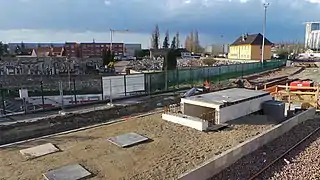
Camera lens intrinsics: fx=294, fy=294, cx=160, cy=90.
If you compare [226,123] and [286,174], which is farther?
[226,123]

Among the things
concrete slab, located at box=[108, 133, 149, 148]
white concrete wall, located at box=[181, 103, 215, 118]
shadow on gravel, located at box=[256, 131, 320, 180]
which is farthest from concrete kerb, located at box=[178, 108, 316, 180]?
white concrete wall, located at box=[181, 103, 215, 118]

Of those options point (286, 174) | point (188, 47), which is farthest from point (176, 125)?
point (188, 47)

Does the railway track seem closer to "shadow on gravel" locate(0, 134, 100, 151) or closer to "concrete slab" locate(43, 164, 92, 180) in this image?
"concrete slab" locate(43, 164, 92, 180)

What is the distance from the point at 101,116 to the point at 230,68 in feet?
A: 75.9

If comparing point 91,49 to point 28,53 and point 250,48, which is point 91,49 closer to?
point 28,53

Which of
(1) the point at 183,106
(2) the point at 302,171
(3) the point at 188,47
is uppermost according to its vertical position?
(3) the point at 188,47

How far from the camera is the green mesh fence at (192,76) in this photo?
78.3ft

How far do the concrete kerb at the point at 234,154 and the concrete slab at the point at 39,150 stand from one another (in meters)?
4.70

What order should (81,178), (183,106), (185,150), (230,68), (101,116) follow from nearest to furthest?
1. (81,178)
2. (185,150)
3. (183,106)
4. (101,116)
5. (230,68)

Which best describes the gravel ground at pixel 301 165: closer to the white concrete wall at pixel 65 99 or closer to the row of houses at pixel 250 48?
the white concrete wall at pixel 65 99

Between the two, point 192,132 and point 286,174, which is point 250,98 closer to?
point 192,132

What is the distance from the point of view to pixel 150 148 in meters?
10.3

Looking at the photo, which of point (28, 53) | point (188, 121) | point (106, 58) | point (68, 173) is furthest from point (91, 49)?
point (68, 173)

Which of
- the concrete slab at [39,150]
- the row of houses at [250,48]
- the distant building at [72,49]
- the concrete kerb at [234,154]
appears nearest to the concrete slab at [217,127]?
the concrete kerb at [234,154]
